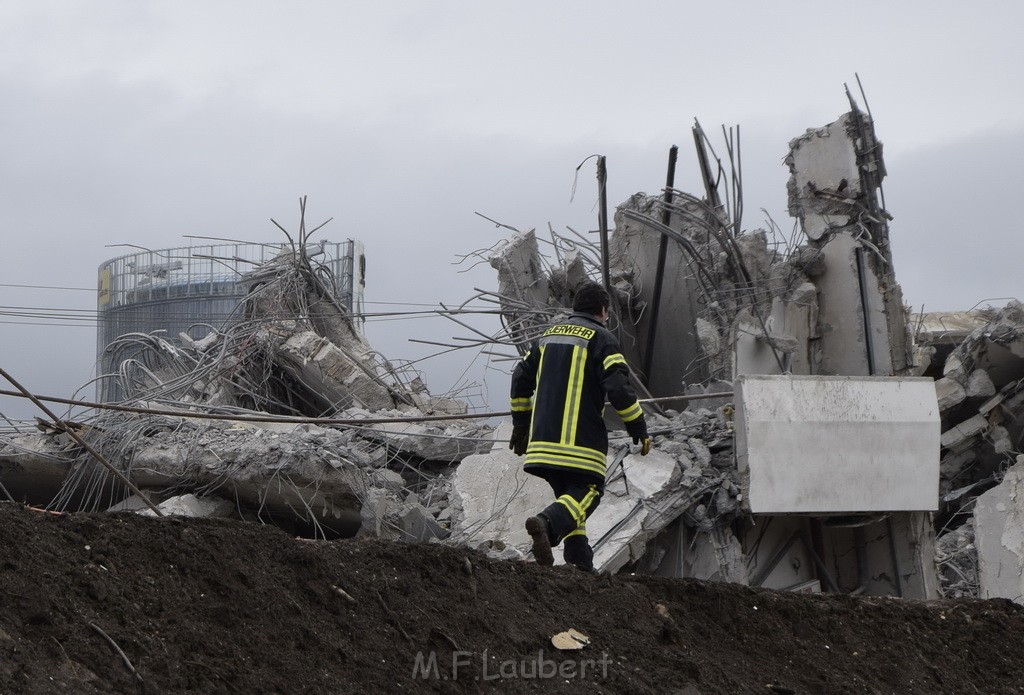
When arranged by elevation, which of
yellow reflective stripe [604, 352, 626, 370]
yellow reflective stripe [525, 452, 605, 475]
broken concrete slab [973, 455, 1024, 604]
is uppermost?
yellow reflective stripe [604, 352, 626, 370]

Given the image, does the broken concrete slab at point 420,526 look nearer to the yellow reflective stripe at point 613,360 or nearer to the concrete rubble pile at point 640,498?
the concrete rubble pile at point 640,498

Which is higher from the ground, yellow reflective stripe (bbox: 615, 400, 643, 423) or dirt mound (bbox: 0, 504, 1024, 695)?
yellow reflective stripe (bbox: 615, 400, 643, 423)

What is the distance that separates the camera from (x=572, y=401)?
496cm

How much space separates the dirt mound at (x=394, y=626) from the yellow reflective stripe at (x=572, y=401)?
2.47 feet

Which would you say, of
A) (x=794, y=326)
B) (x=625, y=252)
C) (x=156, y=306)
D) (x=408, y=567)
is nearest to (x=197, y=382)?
(x=625, y=252)

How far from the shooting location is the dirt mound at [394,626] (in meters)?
2.96

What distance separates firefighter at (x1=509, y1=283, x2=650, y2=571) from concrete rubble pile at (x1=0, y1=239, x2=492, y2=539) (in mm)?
2797

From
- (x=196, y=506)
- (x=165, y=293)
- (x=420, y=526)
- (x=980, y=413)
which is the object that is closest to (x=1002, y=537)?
(x=980, y=413)

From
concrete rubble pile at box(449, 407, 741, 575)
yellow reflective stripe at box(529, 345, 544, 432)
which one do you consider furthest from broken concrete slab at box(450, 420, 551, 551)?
yellow reflective stripe at box(529, 345, 544, 432)

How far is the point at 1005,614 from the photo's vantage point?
16.6 ft

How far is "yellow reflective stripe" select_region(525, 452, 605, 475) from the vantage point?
490cm

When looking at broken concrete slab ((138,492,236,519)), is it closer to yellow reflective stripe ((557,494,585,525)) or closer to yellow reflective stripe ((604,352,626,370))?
yellow reflective stripe ((557,494,585,525))

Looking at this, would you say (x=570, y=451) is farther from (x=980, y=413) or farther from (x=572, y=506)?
(x=980, y=413)

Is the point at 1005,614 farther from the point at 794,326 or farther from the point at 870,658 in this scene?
the point at 794,326
